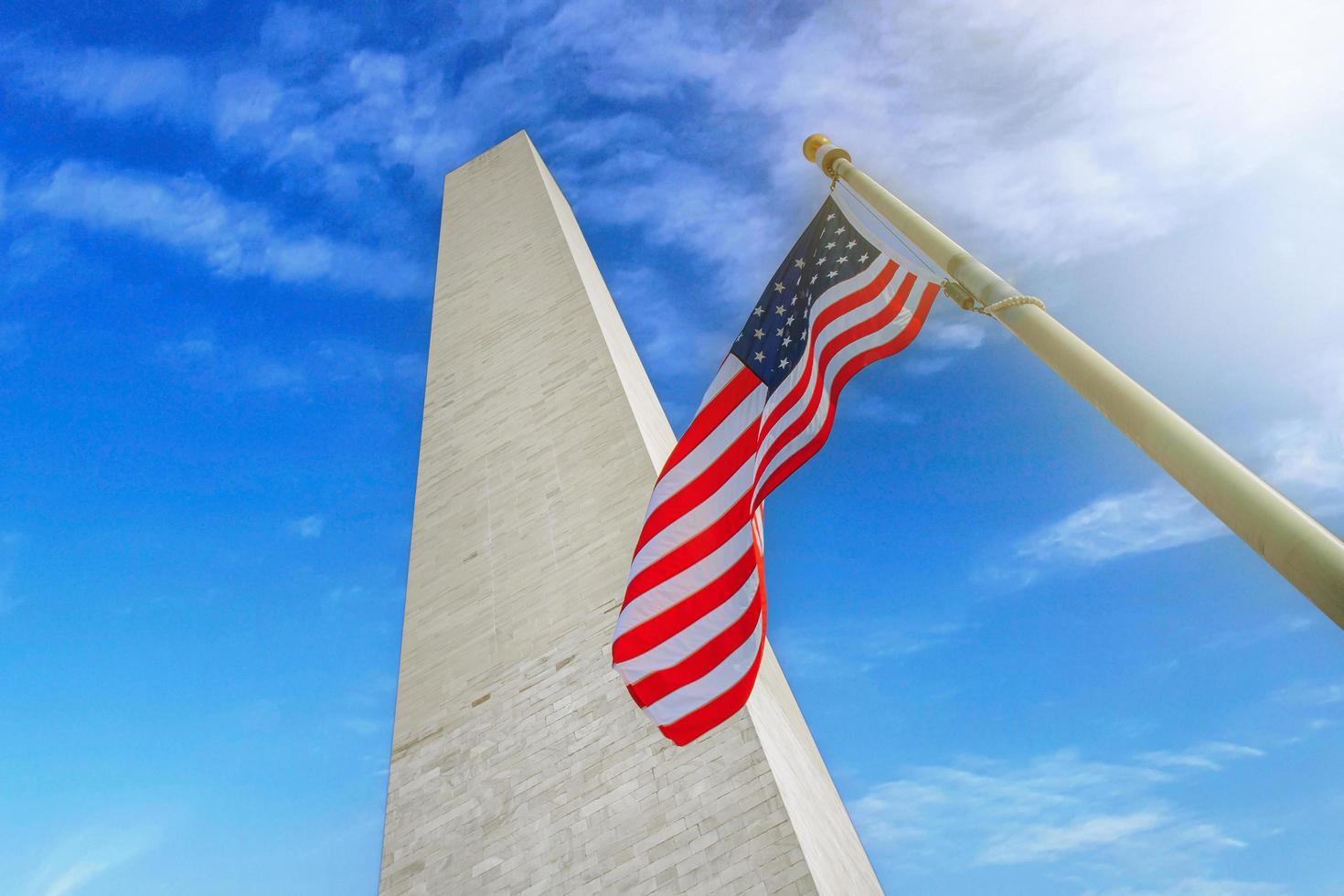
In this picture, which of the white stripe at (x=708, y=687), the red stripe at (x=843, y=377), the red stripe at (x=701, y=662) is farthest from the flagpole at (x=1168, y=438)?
the white stripe at (x=708, y=687)

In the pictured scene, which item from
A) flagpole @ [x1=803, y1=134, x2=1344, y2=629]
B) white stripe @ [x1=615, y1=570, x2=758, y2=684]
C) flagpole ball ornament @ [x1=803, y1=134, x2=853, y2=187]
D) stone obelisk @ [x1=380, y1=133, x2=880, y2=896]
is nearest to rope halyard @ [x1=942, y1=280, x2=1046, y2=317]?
flagpole @ [x1=803, y1=134, x2=1344, y2=629]

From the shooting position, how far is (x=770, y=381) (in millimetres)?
5422

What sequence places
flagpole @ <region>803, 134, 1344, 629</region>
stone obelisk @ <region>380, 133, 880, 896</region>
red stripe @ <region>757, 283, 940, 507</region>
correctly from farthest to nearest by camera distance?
stone obelisk @ <region>380, 133, 880, 896</region> < red stripe @ <region>757, 283, 940, 507</region> < flagpole @ <region>803, 134, 1344, 629</region>

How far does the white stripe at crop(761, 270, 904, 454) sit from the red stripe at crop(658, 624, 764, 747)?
1.12 m

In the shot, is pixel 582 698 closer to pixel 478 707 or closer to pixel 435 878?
pixel 478 707

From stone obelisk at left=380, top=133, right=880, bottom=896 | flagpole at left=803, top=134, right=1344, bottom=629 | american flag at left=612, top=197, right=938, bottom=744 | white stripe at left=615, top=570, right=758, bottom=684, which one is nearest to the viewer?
flagpole at left=803, top=134, right=1344, bottom=629

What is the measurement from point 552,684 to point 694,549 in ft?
19.8

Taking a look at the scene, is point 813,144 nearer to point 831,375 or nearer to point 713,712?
point 831,375

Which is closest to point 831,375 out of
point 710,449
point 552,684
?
point 710,449

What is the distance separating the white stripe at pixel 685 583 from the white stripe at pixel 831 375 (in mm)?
385

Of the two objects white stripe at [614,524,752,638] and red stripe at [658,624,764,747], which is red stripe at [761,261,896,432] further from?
red stripe at [658,624,764,747]

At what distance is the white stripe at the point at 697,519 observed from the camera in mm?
5418

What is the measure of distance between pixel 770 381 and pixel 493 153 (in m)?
19.6

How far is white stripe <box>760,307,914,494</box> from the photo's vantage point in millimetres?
5145
